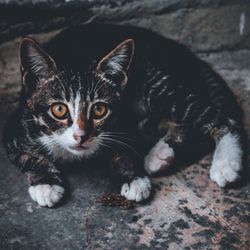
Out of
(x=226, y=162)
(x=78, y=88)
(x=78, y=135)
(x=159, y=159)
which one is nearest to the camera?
(x=78, y=135)

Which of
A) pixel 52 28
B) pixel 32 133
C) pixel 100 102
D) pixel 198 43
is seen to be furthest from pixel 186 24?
pixel 32 133

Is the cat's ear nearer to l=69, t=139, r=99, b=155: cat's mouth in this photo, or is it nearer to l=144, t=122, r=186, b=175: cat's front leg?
l=69, t=139, r=99, b=155: cat's mouth

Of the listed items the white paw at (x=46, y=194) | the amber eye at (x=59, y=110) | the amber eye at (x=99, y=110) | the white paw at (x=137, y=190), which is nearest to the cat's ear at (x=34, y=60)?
the amber eye at (x=59, y=110)

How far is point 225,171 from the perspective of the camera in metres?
2.30

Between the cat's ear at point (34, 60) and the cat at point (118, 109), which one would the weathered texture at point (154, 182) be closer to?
the cat at point (118, 109)

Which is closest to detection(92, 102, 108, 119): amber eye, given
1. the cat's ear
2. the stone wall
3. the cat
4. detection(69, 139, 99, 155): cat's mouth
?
the cat

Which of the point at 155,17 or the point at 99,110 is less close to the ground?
the point at 155,17

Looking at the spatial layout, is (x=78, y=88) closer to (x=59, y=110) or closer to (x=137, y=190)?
(x=59, y=110)

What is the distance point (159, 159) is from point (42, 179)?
2.16 ft

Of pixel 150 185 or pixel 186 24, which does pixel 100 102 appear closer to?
pixel 150 185

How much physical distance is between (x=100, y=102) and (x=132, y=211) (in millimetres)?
585

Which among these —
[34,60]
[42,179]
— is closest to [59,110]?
[34,60]

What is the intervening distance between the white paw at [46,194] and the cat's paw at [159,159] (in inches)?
20.2

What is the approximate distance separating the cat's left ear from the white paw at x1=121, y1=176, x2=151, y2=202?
20.8 inches
